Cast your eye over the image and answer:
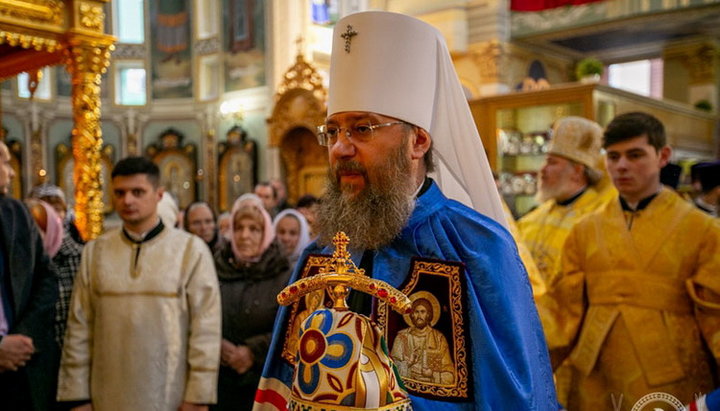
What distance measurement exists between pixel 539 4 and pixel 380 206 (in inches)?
485

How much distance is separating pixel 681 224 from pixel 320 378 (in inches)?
78.9

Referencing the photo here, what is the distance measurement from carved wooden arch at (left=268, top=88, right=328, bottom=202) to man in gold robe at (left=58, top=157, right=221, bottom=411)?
33.0 feet

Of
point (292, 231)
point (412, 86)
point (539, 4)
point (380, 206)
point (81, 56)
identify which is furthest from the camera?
point (539, 4)

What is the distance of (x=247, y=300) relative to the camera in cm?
372

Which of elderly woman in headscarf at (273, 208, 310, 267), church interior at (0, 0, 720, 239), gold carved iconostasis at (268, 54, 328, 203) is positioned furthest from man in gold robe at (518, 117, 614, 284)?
gold carved iconostasis at (268, 54, 328, 203)

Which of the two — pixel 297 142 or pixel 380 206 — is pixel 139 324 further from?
pixel 297 142

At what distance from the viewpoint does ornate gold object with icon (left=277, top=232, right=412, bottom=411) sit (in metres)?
1.22

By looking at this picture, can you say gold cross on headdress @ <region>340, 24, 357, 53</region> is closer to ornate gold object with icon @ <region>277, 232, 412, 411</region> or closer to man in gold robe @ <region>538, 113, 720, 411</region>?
ornate gold object with icon @ <region>277, 232, 412, 411</region>

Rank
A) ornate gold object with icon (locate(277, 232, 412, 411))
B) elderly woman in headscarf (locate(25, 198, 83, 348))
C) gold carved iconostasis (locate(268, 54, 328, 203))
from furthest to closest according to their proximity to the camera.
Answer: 1. gold carved iconostasis (locate(268, 54, 328, 203))
2. elderly woman in headscarf (locate(25, 198, 83, 348))
3. ornate gold object with icon (locate(277, 232, 412, 411))

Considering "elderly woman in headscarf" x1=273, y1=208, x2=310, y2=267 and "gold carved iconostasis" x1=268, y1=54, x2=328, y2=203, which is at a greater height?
"gold carved iconostasis" x1=268, y1=54, x2=328, y2=203

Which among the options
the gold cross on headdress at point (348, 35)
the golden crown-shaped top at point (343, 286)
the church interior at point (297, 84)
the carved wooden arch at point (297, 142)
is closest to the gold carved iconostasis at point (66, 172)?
the church interior at point (297, 84)

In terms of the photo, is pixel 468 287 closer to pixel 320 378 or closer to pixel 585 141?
pixel 320 378

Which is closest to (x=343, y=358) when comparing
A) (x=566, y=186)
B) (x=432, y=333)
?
(x=432, y=333)

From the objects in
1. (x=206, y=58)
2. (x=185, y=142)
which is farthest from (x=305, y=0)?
(x=185, y=142)
